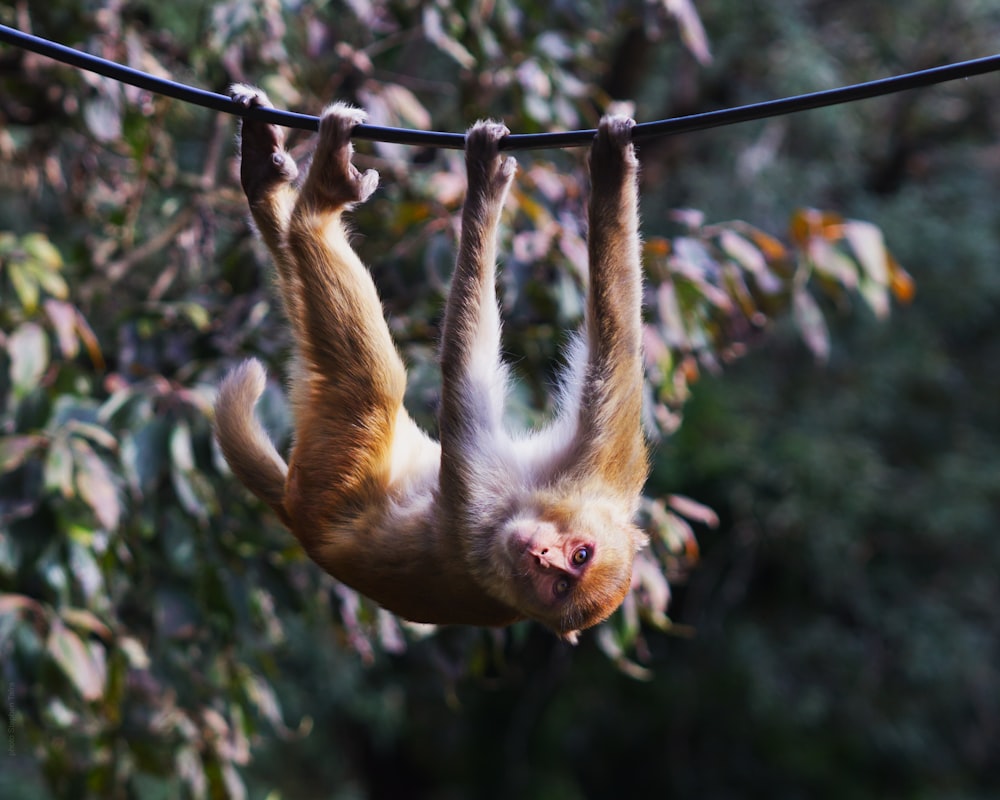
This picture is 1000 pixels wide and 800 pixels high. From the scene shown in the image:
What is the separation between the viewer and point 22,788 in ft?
27.1

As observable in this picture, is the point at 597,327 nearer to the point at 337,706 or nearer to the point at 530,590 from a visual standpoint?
the point at 530,590

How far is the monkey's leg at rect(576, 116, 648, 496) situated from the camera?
8.54 ft

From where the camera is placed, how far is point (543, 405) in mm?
4426

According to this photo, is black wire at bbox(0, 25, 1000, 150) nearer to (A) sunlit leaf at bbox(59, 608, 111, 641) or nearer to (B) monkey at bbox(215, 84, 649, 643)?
(B) monkey at bbox(215, 84, 649, 643)

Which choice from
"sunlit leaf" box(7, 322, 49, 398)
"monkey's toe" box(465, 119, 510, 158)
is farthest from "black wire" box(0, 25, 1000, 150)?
"sunlit leaf" box(7, 322, 49, 398)

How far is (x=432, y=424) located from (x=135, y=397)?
966 millimetres

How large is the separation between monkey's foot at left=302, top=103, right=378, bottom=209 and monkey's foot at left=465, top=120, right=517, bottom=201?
0.78 ft

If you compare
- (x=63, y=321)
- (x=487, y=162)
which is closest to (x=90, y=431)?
(x=63, y=321)

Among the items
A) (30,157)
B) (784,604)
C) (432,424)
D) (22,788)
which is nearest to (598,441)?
(432,424)

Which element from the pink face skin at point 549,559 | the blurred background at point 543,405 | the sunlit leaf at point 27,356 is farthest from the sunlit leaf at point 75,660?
the pink face skin at point 549,559

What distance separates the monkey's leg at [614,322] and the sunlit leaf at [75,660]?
62.4 inches

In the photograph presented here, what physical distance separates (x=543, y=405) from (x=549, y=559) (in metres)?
1.64

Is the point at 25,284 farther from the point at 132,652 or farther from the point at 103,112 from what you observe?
the point at 132,652

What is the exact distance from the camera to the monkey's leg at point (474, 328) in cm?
262
